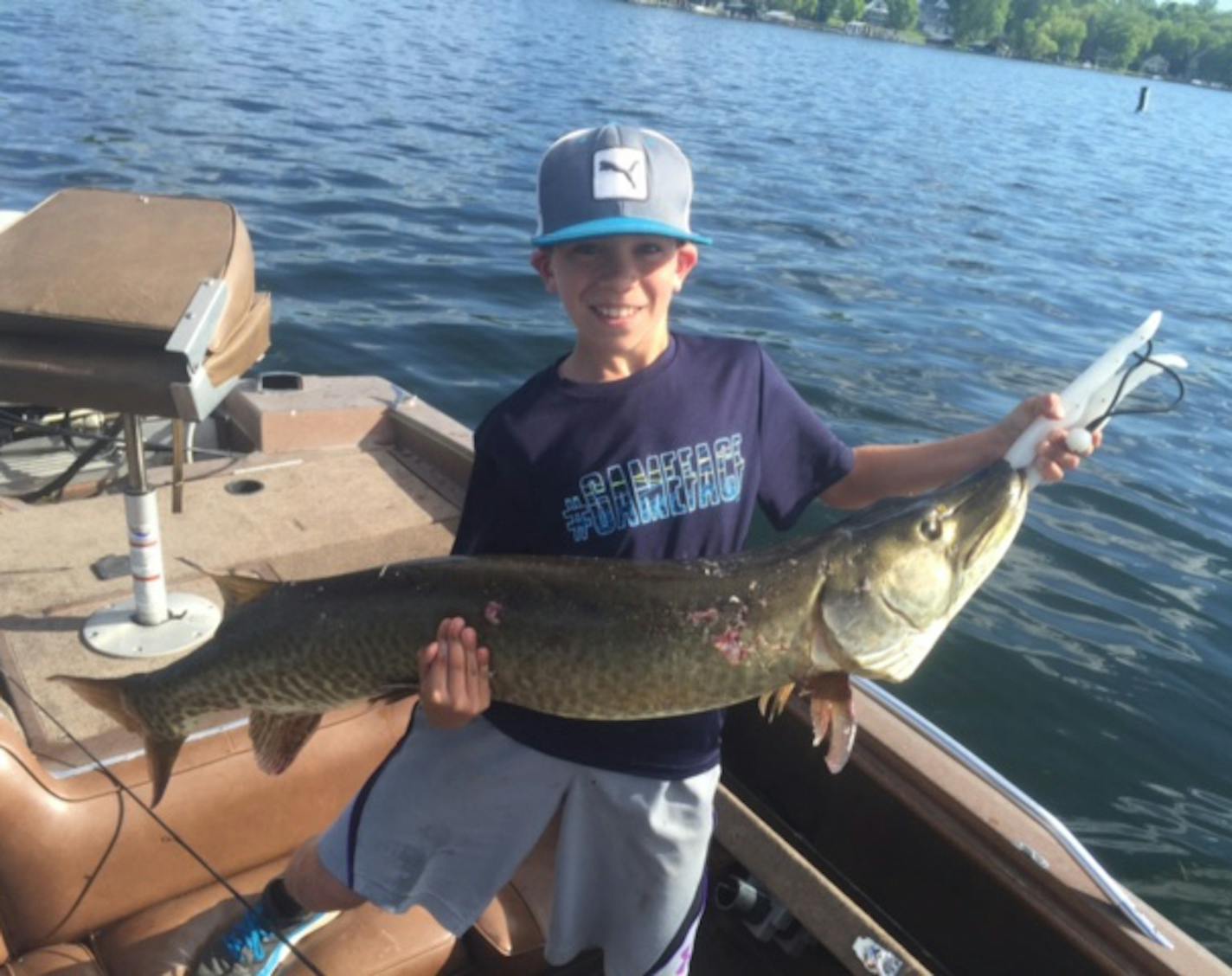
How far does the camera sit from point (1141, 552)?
831 cm

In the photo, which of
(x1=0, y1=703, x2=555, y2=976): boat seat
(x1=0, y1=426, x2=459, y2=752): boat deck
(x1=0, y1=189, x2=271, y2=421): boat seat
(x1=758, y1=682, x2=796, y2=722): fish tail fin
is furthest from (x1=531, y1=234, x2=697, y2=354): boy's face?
(x1=0, y1=426, x2=459, y2=752): boat deck

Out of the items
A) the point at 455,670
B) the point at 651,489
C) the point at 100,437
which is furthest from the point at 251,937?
the point at 100,437

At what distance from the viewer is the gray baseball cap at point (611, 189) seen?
→ 7.65 ft

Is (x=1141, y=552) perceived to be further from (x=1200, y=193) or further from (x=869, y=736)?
(x=1200, y=193)

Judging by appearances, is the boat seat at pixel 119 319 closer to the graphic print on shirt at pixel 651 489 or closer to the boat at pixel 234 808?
the boat at pixel 234 808

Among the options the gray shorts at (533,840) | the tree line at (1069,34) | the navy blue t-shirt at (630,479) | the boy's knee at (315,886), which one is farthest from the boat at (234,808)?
the tree line at (1069,34)

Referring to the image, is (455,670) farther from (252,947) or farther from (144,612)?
(144,612)

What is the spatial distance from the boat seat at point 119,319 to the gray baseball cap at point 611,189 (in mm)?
1264

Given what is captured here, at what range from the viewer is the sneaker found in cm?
285

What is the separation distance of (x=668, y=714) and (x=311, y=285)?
1081 cm

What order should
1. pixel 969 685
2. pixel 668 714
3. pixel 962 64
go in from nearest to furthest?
pixel 668 714, pixel 969 685, pixel 962 64

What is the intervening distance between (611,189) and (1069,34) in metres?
140

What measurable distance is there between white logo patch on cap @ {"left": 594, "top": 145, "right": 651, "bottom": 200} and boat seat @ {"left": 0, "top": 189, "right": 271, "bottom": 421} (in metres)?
1.38

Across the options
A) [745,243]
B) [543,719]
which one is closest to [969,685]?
[543,719]
